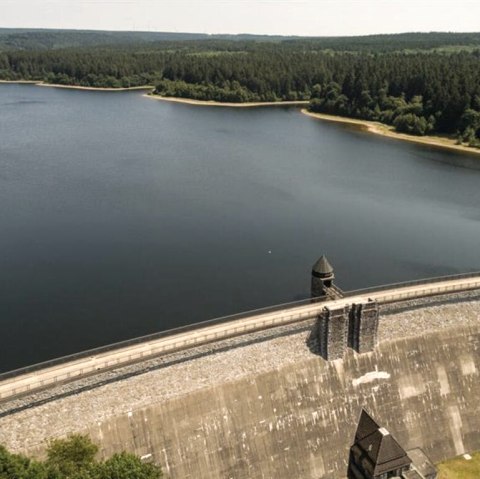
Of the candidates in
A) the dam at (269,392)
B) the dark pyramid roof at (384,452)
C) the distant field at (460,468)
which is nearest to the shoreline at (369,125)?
the dam at (269,392)

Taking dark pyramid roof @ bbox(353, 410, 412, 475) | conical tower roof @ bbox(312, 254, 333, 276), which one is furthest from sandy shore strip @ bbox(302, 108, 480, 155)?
dark pyramid roof @ bbox(353, 410, 412, 475)

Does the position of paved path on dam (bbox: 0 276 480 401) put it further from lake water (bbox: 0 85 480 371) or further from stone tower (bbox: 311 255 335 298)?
lake water (bbox: 0 85 480 371)

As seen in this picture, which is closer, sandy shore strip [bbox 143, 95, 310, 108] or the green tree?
the green tree

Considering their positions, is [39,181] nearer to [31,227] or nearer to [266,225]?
[31,227]

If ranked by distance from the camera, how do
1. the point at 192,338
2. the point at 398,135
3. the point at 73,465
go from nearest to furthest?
the point at 73,465
the point at 192,338
the point at 398,135

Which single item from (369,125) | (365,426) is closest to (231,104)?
(369,125)

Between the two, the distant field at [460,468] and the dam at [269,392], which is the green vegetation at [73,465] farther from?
the distant field at [460,468]

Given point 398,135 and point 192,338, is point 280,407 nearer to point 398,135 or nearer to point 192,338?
point 192,338
